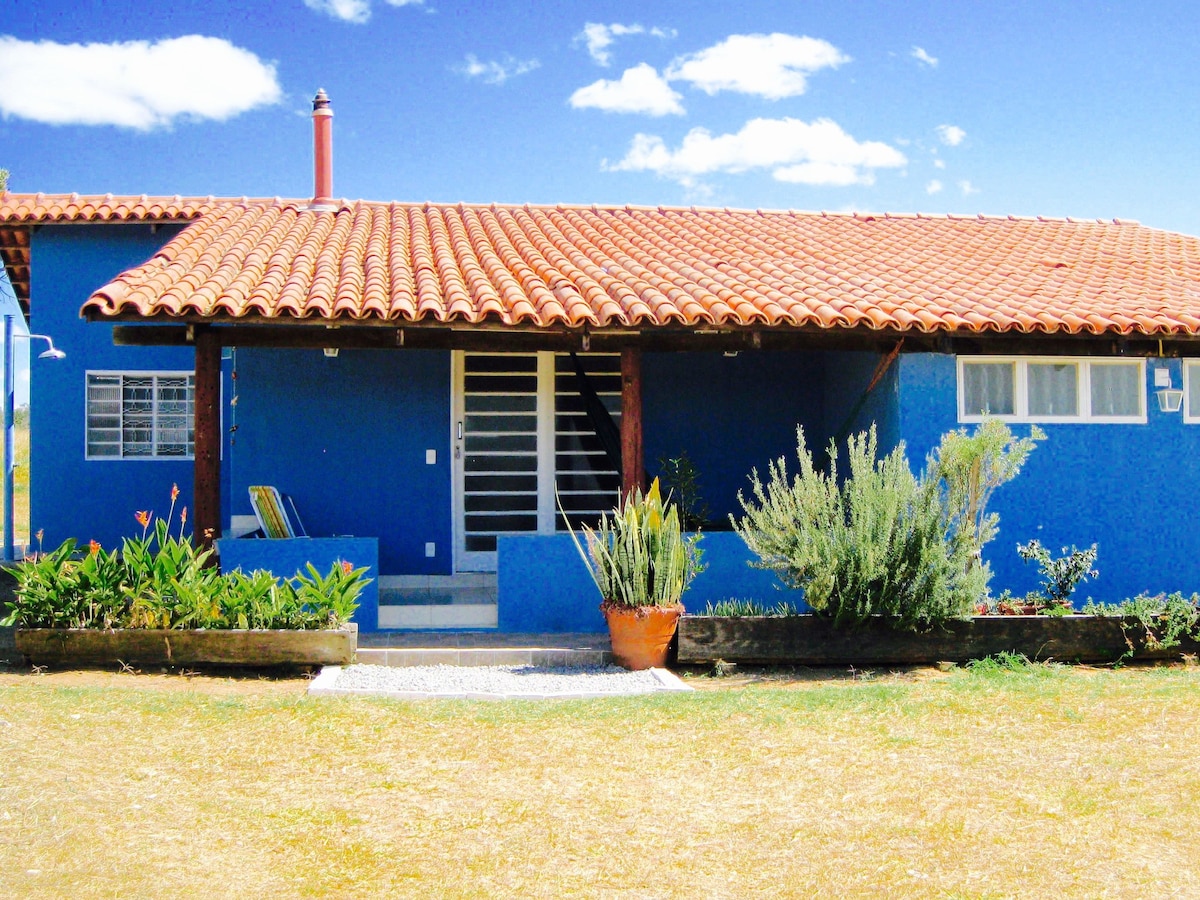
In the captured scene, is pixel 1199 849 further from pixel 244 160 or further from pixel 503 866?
pixel 244 160

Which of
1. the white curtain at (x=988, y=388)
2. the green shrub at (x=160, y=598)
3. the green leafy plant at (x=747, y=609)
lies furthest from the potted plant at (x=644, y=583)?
the white curtain at (x=988, y=388)

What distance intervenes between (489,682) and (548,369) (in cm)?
447

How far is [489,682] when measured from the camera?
8234 millimetres

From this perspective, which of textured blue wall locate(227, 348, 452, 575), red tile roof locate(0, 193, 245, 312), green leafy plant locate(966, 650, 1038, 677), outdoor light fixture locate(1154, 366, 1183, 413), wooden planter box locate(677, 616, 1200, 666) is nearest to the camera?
green leafy plant locate(966, 650, 1038, 677)

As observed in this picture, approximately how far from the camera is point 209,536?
30.8ft

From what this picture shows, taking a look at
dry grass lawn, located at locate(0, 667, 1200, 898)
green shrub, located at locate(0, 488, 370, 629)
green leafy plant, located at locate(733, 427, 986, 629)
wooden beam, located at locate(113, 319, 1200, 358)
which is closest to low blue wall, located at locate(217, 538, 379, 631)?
green shrub, located at locate(0, 488, 370, 629)

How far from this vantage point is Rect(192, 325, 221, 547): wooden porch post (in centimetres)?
939

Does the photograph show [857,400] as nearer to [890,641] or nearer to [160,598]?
[890,641]

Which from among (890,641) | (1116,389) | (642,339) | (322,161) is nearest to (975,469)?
(890,641)

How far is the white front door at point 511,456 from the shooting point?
11.8 metres

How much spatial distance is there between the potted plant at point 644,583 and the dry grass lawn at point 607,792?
845 millimetres

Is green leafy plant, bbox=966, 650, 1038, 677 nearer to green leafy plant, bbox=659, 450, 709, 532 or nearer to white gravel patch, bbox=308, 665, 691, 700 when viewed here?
white gravel patch, bbox=308, 665, 691, 700

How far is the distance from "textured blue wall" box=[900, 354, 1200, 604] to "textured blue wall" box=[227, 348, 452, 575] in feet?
16.1

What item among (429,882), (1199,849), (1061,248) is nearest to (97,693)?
(429,882)
